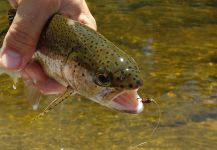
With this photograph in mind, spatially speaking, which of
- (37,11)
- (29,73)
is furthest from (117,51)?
(29,73)

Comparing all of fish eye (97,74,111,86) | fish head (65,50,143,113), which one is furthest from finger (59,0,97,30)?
fish eye (97,74,111,86)

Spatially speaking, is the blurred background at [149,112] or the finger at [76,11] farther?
the blurred background at [149,112]

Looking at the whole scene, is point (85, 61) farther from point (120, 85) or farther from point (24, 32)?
point (24, 32)

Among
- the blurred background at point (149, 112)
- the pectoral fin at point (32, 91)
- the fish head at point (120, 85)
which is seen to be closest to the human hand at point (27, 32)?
the pectoral fin at point (32, 91)

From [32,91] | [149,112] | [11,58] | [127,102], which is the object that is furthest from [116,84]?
[149,112]

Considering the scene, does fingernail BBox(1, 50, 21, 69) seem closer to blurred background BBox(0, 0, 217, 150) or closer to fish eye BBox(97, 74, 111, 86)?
blurred background BBox(0, 0, 217, 150)

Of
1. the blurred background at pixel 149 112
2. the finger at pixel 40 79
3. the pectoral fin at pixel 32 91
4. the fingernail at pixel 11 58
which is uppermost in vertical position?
the fingernail at pixel 11 58

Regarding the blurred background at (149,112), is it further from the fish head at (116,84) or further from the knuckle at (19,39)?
the fish head at (116,84)

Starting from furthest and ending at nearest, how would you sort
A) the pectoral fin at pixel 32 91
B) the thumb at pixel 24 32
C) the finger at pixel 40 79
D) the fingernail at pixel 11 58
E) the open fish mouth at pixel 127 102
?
1. the pectoral fin at pixel 32 91
2. the finger at pixel 40 79
3. the fingernail at pixel 11 58
4. the thumb at pixel 24 32
5. the open fish mouth at pixel 127 102
